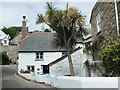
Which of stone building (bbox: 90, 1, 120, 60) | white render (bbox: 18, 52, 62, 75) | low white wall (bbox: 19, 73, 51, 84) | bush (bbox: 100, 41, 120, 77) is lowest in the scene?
low white wall (bbox: 19, 73, 51, 84)

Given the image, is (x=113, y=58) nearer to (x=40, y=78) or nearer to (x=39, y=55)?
(x=40, y=78)

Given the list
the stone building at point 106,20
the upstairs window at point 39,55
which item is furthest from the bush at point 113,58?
the upstairs window at point 39,55

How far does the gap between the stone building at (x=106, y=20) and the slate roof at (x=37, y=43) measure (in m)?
15.1

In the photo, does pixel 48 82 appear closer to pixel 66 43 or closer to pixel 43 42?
pixel 66 43

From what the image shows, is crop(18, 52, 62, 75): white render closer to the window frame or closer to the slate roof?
the window frame

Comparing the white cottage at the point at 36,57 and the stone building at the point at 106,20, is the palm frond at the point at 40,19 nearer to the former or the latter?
the stone building at the point at 106,20

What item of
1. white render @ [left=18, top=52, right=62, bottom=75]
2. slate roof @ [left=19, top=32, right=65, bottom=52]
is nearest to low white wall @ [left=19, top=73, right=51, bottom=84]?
white render @ [left=18, top=52, right=62, bottom=75]

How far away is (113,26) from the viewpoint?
1831 centimetres

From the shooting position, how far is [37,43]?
128 feet

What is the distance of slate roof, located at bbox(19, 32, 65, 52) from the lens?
3812 cm

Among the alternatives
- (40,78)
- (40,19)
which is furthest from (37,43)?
(40,19)

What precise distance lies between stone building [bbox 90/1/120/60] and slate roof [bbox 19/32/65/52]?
1514 cm

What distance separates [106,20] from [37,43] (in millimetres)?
20533

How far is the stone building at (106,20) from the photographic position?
688 inches
